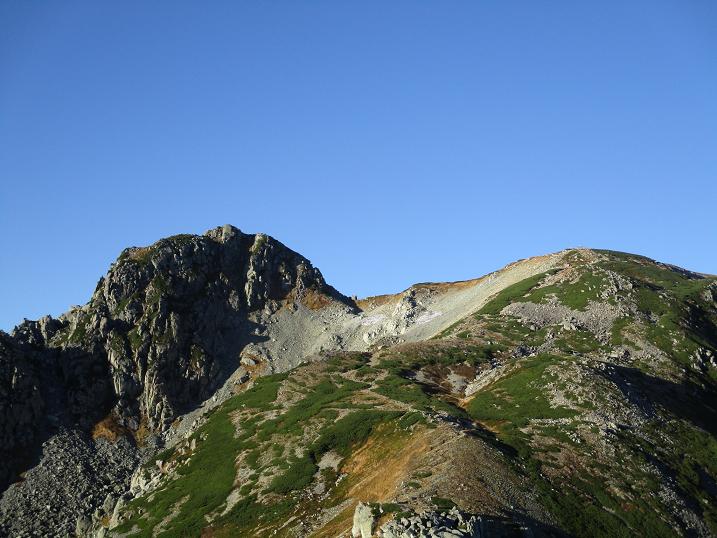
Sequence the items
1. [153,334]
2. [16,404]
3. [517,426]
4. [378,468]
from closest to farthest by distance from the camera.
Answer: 1. [378,468]
2. [517,426]
3. [16,404]
4. [153,334]

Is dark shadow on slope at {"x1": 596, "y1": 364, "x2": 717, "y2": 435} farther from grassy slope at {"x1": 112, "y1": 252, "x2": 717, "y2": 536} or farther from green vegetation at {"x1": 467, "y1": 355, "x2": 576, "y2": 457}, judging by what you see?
green vegetation at {"x1": 467, "y1": 355, "x2": 576, "y2": 457}

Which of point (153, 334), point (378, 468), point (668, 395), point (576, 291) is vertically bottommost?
point (668, 395)

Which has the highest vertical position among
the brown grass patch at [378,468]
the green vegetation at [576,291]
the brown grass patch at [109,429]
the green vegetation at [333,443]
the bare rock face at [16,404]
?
the bare rock face at [16,404]

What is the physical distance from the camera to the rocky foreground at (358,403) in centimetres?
6656

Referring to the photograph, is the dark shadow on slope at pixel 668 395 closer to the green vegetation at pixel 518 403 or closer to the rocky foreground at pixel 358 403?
the rocky foreground at pixel 358 403

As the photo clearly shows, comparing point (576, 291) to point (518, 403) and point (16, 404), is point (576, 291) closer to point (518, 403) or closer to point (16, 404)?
point (518, 403)

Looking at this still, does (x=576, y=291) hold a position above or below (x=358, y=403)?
above

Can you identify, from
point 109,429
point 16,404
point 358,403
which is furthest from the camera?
point 109,429

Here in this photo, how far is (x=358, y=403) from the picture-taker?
9638cm

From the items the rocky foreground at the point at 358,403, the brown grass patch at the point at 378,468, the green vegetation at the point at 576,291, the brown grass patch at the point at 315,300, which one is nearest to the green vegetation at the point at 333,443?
the rocky foreground at the point at 358,403

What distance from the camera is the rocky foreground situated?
218 feet

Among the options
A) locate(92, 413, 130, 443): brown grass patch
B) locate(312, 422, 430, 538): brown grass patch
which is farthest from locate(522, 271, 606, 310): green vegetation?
locate(92, 413, 130, 443): brown grass patch

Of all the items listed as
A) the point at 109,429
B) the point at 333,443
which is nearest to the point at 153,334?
the point at 109,429

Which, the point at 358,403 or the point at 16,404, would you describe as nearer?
the point at 358,403
